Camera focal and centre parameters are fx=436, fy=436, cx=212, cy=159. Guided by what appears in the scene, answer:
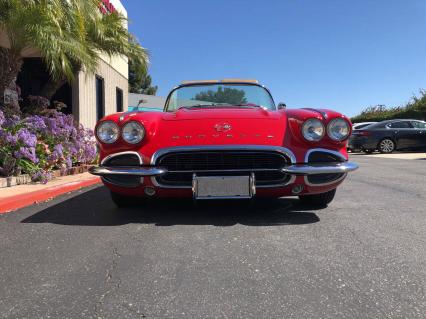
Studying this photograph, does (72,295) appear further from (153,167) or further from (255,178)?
(255,178)

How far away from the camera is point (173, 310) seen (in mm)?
2020

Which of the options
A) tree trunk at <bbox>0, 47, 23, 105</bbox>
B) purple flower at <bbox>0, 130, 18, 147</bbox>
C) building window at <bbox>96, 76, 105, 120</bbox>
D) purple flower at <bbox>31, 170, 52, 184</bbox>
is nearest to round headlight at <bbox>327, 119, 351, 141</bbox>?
purple flower at <bbox>31, 170, 52, 184</bbox>

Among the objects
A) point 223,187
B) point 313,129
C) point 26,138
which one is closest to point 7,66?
point 26,138

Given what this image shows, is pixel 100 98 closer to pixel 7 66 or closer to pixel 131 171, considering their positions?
pixel 7 66

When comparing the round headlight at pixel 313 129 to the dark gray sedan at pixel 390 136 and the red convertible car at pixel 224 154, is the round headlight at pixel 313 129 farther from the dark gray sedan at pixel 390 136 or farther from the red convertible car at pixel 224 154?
the dark gray sedan at pixel 390 136

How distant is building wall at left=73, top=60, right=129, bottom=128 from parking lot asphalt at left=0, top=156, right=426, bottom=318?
7101 millimetres

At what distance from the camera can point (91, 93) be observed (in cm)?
1233

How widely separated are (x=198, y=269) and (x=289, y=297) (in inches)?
24.2

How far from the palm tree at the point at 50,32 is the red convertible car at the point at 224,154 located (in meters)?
4.01

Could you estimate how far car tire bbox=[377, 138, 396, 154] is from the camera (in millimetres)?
15723

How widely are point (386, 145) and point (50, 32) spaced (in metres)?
12.5

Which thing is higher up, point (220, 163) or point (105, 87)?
point (105, 87)

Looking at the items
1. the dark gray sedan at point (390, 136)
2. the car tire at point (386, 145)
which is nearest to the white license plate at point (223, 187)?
the dark gray sedan at point (390, 136)

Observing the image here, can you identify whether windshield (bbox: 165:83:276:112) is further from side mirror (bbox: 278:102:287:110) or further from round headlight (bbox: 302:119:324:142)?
round headlight (bbox: 302:119:324:142)
